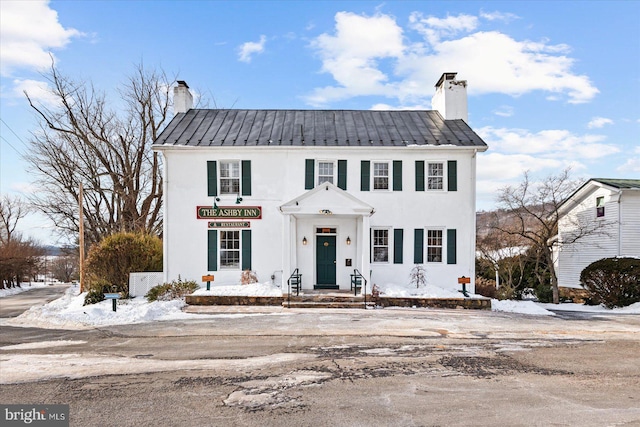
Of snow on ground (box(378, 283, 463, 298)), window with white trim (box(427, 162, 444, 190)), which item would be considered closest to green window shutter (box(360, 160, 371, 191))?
window with white trim (box(427, 162, 444, 190))

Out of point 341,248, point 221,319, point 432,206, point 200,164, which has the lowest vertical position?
point 221,319

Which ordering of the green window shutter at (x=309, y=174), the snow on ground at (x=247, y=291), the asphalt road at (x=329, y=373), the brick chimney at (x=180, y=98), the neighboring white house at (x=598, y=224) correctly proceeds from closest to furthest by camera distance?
1. the asphalt road at (x=329, y=373)
2. the snow on ground at (x=247, y=291)
3. the green window shutter at (x=309, y=174)
4. the brick chimney at (x=180, y=98)
5. the neighboring white house at (x=598, y=224)

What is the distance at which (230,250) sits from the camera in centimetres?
1783

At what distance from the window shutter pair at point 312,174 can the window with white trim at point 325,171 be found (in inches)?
10.4

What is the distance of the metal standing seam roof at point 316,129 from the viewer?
59.9 ft

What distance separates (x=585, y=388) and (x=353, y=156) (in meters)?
12.4

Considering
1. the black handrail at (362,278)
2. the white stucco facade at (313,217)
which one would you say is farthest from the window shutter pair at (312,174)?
the black handrail at (362,278)

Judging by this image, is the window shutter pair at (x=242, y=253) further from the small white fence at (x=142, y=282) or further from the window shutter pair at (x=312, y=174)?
the window shutter pair at (x=312, y=174)

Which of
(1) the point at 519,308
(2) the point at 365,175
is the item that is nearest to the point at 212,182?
(2) the point at 365,175

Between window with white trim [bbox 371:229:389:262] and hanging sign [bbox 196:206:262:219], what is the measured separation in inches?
178

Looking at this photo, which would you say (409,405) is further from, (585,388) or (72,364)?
(72,364)

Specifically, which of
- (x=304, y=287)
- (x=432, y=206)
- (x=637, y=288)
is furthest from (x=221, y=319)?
(x=637, y=288)

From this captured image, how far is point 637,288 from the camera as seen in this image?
1683 centimetres

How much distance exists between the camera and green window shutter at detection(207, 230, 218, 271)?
17656 mm
